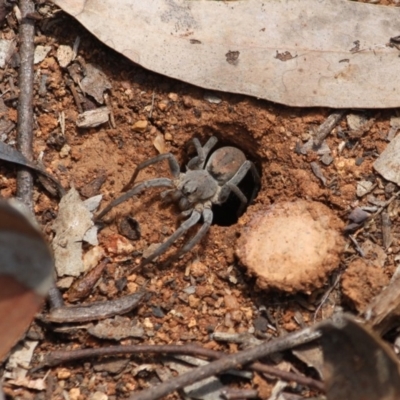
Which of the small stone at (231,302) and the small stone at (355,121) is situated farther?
the small stone at (355,121)

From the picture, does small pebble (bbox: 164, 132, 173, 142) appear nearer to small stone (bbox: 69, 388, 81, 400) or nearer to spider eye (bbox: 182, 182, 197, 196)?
spider eye (bbox: 182, 182, 197, 196)

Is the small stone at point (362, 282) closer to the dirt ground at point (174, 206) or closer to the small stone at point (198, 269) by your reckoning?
the dirt ground at point (174, 206)

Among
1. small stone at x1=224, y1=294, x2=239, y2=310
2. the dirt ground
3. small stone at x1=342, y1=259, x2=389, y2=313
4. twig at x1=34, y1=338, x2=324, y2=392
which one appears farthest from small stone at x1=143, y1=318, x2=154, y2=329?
small stone at x1=342, y1=259, x2=389, y2=313

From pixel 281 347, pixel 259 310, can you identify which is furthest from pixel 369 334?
pixel 259 310

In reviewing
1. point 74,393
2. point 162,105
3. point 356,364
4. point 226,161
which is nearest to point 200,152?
point 226,161

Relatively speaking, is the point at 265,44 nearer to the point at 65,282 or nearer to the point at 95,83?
the point at 95,83

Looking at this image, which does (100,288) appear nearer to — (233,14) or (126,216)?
(126,216)

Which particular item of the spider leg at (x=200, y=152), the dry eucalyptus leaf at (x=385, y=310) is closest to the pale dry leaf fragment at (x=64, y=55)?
the spider leg at (x=200, y=152)
